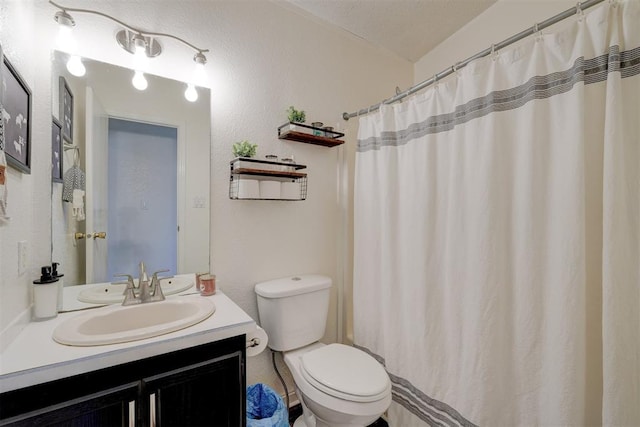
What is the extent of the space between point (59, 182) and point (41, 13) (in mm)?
689

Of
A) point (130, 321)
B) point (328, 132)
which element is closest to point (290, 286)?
point (130, 321)

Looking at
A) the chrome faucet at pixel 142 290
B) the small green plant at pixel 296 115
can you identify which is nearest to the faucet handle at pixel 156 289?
the chrome faucet at pixel 142 290

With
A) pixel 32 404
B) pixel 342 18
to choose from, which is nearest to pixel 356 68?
pixel 342 18

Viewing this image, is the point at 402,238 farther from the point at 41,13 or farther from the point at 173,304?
the point at 41,13

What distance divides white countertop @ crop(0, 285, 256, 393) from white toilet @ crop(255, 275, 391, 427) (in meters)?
0.45

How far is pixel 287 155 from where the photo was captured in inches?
70.1

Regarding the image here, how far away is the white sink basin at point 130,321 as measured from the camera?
89 centimetres

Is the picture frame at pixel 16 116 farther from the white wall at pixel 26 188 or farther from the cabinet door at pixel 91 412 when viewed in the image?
the cabinet door at pixel 91 412

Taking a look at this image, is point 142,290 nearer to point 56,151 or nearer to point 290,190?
point 56,151

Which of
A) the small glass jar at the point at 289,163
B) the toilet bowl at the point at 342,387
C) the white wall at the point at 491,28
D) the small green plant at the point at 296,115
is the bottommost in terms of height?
the toilet bowl at the point at 342,387

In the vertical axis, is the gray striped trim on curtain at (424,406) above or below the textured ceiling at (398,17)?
below

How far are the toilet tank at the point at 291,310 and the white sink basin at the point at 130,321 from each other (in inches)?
14.9

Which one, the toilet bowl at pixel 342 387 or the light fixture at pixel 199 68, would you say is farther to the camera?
the light fixture at pixel 199 68

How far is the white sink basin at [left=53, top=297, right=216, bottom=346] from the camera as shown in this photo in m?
0.89
